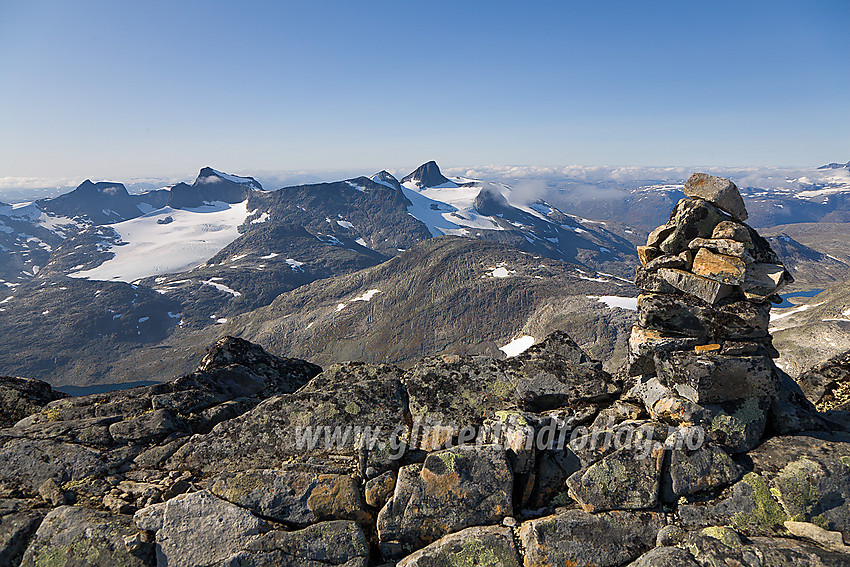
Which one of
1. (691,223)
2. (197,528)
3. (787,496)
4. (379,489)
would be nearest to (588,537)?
(787,496)

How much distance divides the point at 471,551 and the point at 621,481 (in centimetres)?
426

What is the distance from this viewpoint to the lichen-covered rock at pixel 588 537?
9.30 meters

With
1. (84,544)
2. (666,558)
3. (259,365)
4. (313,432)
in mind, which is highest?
(313,432)

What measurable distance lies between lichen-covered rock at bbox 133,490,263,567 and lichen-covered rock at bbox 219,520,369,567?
0.30 metres

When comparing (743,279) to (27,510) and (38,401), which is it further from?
(38,401)

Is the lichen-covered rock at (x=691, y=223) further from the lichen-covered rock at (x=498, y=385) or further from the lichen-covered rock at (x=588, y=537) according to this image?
the lichen-covered rock at (x=588, y=537)

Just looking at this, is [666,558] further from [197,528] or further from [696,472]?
[197,528]

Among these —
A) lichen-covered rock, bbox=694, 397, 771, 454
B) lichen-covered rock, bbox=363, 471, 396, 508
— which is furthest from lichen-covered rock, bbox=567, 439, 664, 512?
lichen-covered rock, bbox=363, 471, 396, 508

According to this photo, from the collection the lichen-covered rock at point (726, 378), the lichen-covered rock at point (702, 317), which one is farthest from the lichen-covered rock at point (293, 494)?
the lichen-covered rock at point (702, 317)

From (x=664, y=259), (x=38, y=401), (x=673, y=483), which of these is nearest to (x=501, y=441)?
(x=673, y=483)

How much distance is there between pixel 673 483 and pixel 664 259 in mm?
7337

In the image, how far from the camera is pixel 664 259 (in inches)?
555

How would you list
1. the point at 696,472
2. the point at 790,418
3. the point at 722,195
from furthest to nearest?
the point at 722,195, the point at 790,418, the point at 696,472

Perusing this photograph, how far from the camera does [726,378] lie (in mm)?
11781
